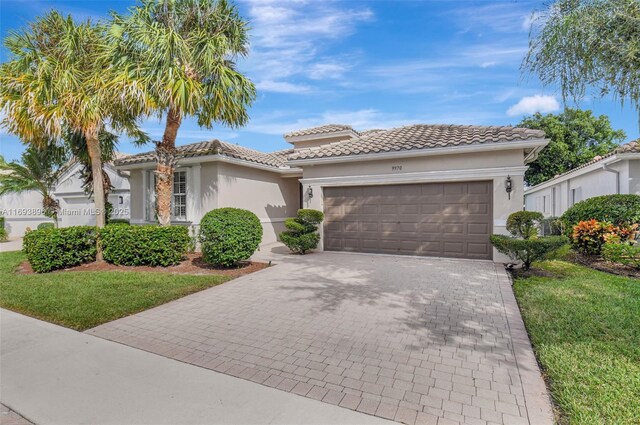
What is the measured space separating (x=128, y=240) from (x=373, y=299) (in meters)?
7.17

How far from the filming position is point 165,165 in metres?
10.3

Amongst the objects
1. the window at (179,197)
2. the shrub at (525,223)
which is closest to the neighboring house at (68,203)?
the window at (179,197)

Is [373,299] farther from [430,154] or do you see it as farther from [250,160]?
[250,160]

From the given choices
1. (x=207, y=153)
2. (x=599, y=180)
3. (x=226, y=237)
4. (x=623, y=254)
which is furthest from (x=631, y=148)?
(x=207, y=153)

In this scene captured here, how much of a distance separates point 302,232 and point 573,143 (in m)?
26.7

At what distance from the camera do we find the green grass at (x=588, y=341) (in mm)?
2941

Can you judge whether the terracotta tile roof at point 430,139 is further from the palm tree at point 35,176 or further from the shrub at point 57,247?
the palm tree at point 35,176

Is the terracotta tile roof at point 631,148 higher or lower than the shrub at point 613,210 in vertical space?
higher

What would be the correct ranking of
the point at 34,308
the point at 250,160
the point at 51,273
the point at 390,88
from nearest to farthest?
the point at 34,308 < the point at 51,273 < the point at 390,88 < the point at 250,160

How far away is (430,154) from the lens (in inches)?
407

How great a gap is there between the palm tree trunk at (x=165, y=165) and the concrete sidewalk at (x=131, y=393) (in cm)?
636

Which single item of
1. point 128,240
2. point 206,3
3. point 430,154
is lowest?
point 128,240

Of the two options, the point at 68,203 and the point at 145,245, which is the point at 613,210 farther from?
the point at 68,203

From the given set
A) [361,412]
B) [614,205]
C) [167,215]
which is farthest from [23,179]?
[614,205]
